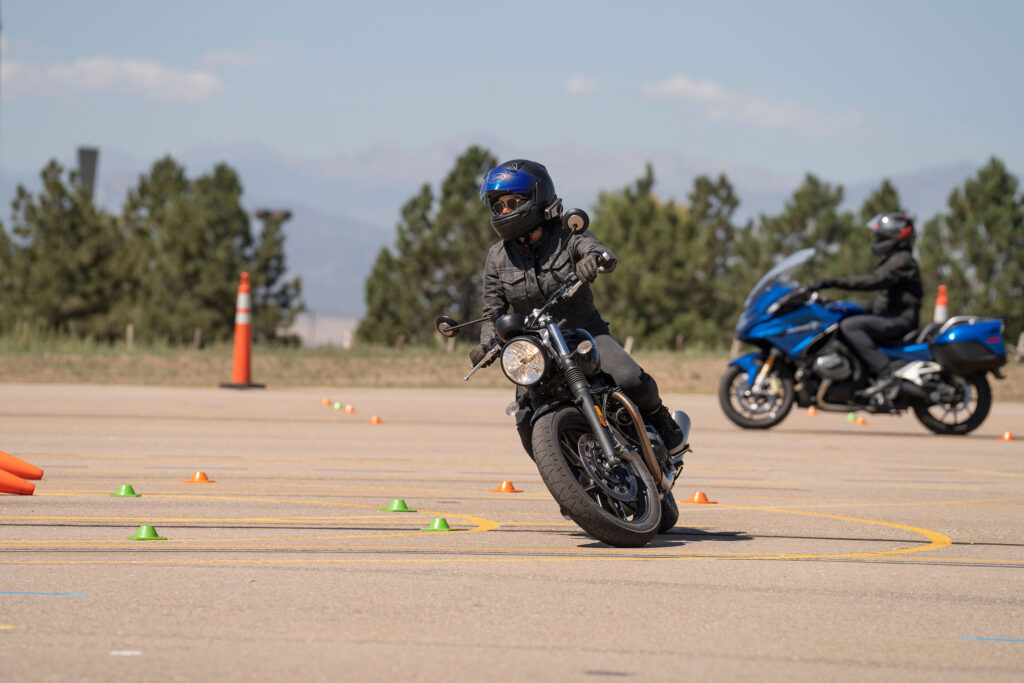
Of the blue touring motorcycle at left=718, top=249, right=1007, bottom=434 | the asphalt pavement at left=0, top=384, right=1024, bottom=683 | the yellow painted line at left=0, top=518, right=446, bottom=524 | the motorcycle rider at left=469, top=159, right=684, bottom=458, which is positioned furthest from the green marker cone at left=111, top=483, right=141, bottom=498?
the blue touring motorcycle at left=718, top=249, right=1007, bottom=434

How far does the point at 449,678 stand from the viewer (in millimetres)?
4176

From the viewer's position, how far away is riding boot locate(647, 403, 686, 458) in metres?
7.74

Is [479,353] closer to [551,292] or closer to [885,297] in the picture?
[551,292]

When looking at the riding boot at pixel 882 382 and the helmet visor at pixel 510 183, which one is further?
the riding boot at pixel 882 382

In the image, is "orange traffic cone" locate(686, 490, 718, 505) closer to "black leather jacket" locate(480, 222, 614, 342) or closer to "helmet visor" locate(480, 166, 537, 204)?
"black leather jacket" locate(480, 222, 614, 342)

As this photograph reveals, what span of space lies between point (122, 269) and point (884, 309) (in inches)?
1966

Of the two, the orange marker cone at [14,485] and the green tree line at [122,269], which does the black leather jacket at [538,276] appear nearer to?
the orange marker cone at [14,485]

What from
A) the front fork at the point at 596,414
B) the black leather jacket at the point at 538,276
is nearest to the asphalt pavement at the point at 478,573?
the front fork at the point at 596,414

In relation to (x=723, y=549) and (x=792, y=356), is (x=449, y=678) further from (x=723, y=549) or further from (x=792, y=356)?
(x=792, y=356)

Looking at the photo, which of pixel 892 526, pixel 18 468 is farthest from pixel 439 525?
pixel 18 468

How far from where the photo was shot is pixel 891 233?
1551 centimetres

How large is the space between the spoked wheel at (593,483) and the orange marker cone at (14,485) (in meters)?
3.09

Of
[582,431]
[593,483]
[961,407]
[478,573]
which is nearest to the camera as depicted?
[478,573]

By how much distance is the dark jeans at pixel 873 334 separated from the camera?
1513 centimetres
